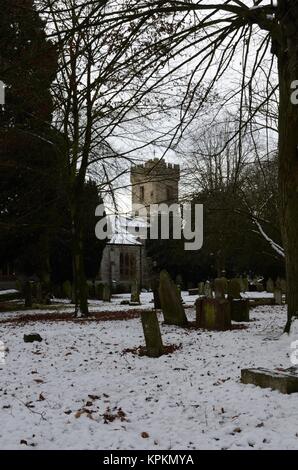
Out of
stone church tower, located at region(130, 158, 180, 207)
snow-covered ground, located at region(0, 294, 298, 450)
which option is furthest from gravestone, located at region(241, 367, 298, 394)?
stone church tower, located at region(130, 158, 180, 207)

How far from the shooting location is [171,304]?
1203cm

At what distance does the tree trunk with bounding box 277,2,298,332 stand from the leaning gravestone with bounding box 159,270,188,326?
3.40 meters

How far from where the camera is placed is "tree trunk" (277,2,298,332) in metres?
8.62

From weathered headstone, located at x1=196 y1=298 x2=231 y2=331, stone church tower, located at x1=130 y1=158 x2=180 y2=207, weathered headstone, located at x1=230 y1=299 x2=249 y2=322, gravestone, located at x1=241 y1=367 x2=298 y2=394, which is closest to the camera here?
gravestone, located at x1=241 y1=367 x2=298 y2=394

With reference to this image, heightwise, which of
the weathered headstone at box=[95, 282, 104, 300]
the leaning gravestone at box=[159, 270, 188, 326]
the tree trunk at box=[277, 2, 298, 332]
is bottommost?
the weathered headstone at box=[95, 282, 104, 300]

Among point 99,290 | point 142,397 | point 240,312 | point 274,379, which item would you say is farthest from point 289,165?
point 99,290

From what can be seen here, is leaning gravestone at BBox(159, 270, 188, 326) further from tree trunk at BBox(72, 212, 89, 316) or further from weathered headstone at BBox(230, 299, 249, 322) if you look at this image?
tree trunk at BBox(72, 212, 89, 316)

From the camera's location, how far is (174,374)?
6992 mm

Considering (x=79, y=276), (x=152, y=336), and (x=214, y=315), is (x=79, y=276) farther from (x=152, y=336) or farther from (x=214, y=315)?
(x=152, y=336)

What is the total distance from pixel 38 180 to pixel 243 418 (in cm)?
1790

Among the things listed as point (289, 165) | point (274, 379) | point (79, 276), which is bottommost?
point (274, 379)

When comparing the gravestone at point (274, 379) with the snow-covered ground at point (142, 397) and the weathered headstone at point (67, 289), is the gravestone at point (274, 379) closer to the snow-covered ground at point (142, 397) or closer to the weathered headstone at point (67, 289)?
the snow-covered ground at point (142, 397)

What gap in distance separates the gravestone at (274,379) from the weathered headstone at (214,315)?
17.4 ft

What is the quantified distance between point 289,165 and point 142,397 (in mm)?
5152
